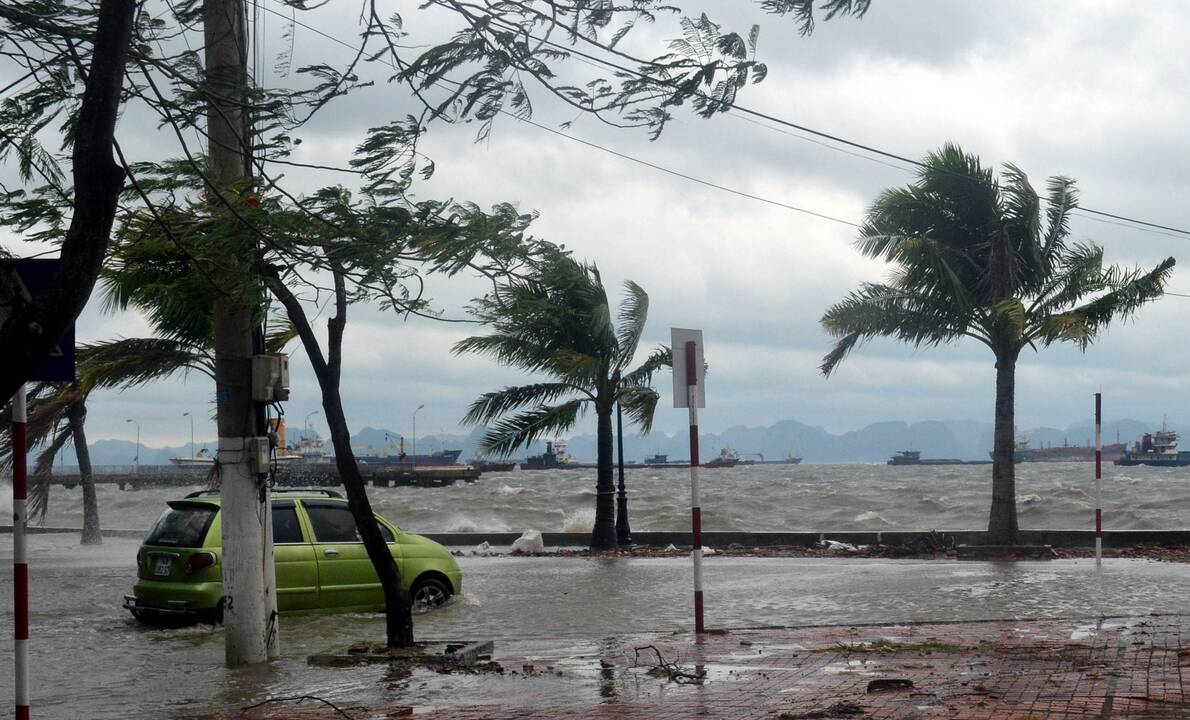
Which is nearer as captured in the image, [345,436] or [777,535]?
[345,436]

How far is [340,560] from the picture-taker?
49.5 ft

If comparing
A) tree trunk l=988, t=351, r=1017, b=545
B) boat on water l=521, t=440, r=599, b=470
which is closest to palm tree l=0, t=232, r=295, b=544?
tree trunk l=988, t=351, r=1017, b=545

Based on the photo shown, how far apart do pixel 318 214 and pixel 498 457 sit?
17.8m

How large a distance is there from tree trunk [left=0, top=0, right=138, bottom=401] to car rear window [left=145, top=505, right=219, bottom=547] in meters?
8.37

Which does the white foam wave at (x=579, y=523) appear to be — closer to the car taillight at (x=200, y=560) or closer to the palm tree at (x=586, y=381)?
the palm tree at (x=586, y=381)

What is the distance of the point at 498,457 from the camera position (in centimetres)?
2603

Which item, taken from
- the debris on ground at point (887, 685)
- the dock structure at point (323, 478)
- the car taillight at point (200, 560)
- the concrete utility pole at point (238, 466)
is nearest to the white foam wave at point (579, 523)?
the car taillight at point (200, 560)

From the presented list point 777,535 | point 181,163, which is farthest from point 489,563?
point 181,163

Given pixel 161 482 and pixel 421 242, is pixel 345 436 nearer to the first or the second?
pixel 421 242

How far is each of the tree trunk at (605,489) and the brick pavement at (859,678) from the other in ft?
43.6

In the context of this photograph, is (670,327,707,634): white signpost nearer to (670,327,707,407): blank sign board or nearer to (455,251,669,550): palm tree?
(670,327,707,407): blank sign board

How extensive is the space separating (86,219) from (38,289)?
1.09 metres

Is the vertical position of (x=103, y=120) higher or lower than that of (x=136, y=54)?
lower

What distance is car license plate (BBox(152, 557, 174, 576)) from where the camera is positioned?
46.8 ft
